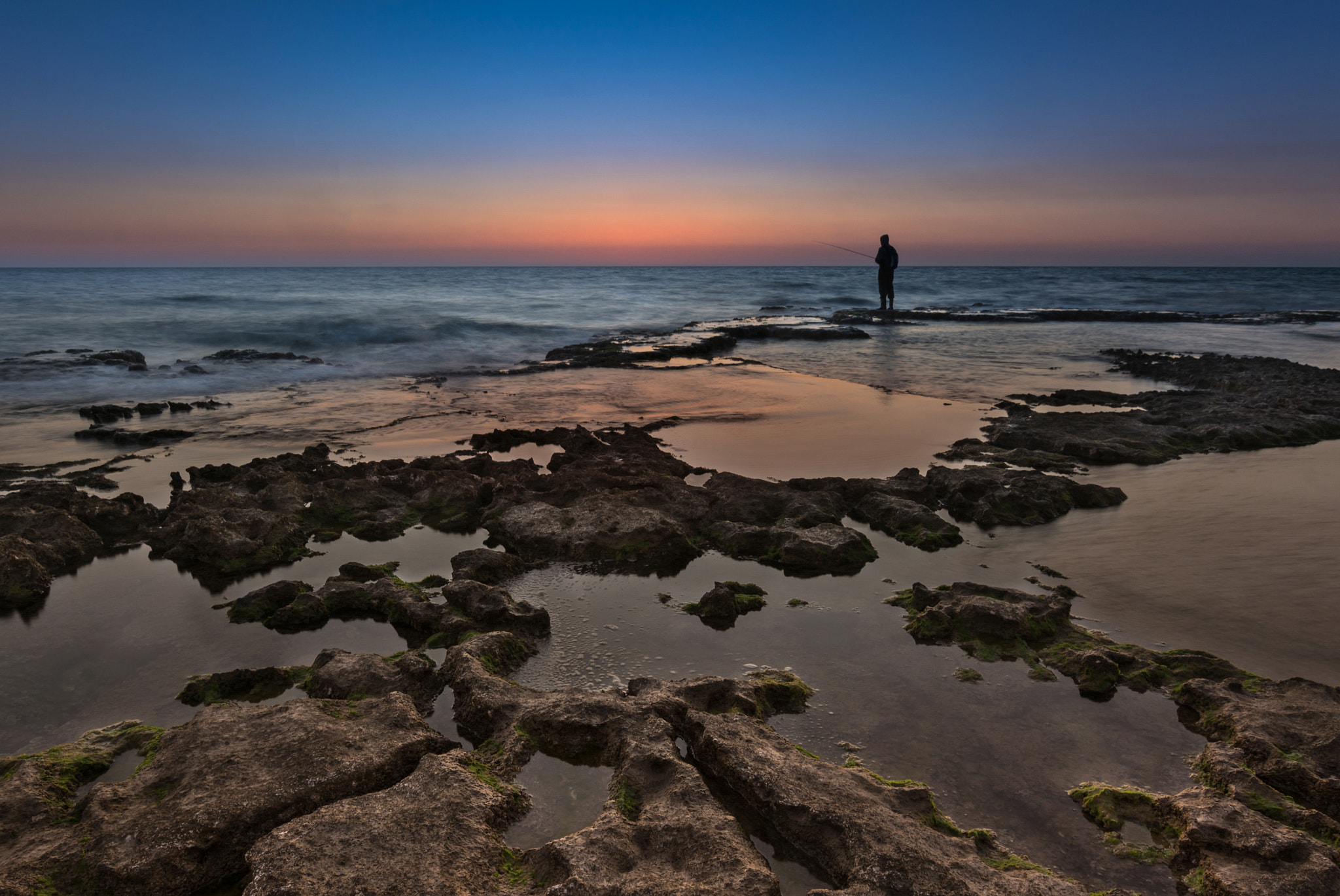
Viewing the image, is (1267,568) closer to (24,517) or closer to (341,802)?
(341,802)

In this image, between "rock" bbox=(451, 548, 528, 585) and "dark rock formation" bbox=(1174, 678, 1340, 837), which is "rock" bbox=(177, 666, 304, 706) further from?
"dark rock formation" bbox=(1174, 678, 1340, 837)

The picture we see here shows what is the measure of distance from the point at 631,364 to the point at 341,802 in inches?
576

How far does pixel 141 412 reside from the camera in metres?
10.9

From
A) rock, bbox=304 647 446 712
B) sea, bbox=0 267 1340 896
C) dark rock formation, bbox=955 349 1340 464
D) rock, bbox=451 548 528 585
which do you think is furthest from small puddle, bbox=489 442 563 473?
dark rock formation, bbox=955 349 1340 464

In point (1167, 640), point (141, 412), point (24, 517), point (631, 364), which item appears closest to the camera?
point (1167, 640)

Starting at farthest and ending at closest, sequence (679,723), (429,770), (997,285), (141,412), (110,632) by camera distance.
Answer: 1. (997,285)
2. (141,412)
3. (110,632)
4. (679,723)
5. (429,770)

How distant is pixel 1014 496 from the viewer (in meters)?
6.10

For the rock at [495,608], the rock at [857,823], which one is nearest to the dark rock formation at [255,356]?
the rock at [495,608]

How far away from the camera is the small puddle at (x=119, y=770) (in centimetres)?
296

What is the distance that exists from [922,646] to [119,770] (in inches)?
161

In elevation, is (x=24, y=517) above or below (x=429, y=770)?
above

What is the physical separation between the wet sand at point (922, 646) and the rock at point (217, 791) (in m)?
0.68

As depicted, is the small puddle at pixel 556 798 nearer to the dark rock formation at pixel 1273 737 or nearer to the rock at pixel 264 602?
the rock at pixel 264 602

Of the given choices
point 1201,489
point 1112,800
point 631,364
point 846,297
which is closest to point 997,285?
point 846,297
